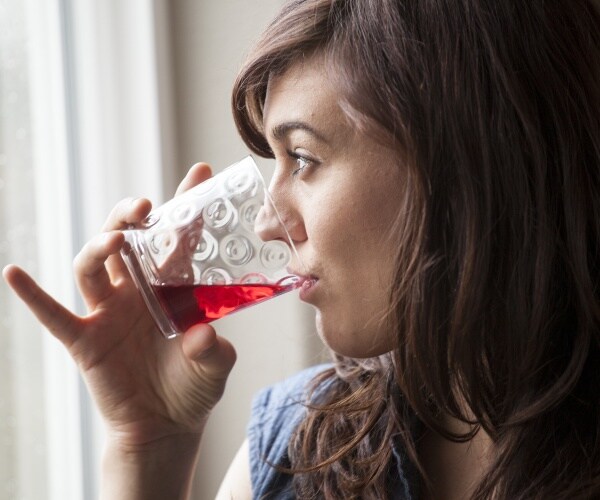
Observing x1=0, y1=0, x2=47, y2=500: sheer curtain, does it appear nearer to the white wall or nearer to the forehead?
the white wall

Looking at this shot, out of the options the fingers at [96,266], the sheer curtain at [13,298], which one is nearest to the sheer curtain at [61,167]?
the sheer curtain at [13,298]

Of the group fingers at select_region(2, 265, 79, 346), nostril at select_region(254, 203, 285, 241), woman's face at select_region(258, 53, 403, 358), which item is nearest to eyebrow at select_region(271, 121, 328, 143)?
woman's face at select_region(258, 53, 403, 358)

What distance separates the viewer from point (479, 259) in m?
1.00

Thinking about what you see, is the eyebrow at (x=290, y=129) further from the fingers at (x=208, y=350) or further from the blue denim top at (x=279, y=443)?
the blue denim top at (x=279, y=443)

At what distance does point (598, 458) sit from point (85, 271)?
2.26ft

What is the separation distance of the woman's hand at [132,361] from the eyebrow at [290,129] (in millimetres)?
195

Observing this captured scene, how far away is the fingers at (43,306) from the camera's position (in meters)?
1.05

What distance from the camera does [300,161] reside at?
1.06 m

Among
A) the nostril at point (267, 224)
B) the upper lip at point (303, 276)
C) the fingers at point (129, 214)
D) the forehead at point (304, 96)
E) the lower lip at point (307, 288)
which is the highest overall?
the forehead at point (304, 96)

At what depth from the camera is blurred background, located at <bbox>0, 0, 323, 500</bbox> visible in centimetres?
131

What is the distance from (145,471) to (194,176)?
412 millimetres

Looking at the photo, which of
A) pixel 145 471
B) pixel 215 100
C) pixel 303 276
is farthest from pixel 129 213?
pixel 215 100

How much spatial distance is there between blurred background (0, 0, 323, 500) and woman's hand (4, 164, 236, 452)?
0.64ft

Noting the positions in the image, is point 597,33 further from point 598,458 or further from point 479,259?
point 598,458
